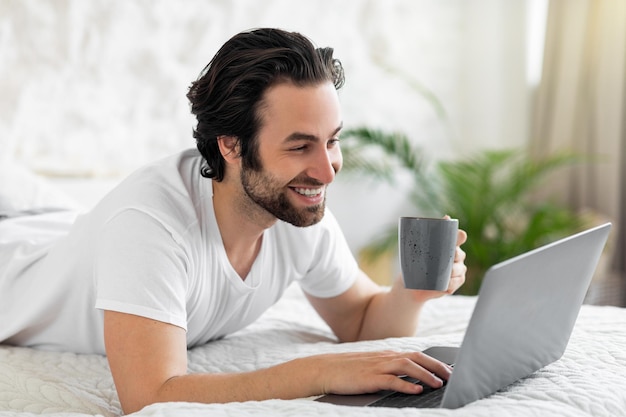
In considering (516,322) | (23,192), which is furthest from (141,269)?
(23,192)

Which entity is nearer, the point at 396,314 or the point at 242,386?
the point at 242,386

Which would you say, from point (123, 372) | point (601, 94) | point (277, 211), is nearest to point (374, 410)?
point (123, 372)

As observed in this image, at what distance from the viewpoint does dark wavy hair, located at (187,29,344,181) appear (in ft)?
4.58

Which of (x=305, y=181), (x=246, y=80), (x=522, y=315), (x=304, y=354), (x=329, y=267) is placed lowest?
(x=304, y=354)

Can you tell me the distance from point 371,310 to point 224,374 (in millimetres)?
610

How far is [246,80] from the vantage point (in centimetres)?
140

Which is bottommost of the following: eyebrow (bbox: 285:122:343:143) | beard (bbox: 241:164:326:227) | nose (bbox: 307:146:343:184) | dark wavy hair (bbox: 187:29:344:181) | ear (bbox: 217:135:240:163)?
beard (bbox: 241:164:326:227)

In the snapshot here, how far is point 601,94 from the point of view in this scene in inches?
144

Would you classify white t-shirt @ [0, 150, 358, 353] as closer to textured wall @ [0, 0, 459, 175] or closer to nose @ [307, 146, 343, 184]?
nose @ [307, 146, 343, 184]

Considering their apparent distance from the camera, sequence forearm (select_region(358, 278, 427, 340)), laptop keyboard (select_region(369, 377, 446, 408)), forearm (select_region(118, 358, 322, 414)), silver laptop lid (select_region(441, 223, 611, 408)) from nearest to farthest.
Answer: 1. silver laptop lid (select_region(441, 223, 611, 408))
2. laptop keyboard (select_region(369, 377, 446, 408))
3. forearm (select_region(118, 358, 322, 414))
4. forearm (select_region(358, 278, 427, 340))

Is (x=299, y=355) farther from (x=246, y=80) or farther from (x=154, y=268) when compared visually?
(x=246, y=80)

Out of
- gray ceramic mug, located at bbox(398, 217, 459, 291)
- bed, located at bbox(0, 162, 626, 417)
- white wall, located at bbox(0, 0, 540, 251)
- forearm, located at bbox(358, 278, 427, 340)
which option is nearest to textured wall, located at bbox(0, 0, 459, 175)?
white wall, located at bbox(0, 0, 540, 251)

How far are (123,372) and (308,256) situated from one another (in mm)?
547

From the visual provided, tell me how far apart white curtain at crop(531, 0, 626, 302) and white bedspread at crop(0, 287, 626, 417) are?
1.96 meters
